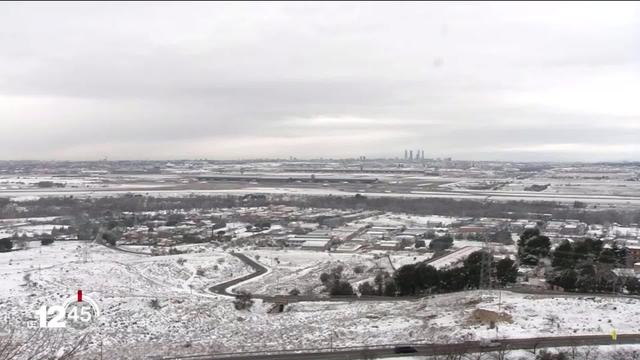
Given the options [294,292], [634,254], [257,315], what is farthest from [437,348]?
[634,254]

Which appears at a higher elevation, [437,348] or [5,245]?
[437,348]

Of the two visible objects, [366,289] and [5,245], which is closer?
[366,289]

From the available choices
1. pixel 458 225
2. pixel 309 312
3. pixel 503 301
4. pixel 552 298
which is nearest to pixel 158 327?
pixel 309 312

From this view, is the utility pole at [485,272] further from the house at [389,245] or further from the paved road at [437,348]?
the house at [389,245]

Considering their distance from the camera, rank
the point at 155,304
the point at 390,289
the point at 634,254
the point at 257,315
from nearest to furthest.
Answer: the point at 257,315 → the point at 155,304 → the point at 390,289 → the point at 634,254

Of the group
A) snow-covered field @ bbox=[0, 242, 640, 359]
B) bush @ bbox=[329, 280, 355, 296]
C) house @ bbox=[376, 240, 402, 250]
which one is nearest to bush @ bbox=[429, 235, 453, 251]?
house @ bbox=[376, 240, 402, 250]

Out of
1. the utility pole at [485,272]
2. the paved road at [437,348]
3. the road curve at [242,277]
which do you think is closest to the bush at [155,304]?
the road curve at [242,277]

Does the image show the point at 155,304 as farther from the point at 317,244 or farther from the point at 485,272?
the point at 317,244
